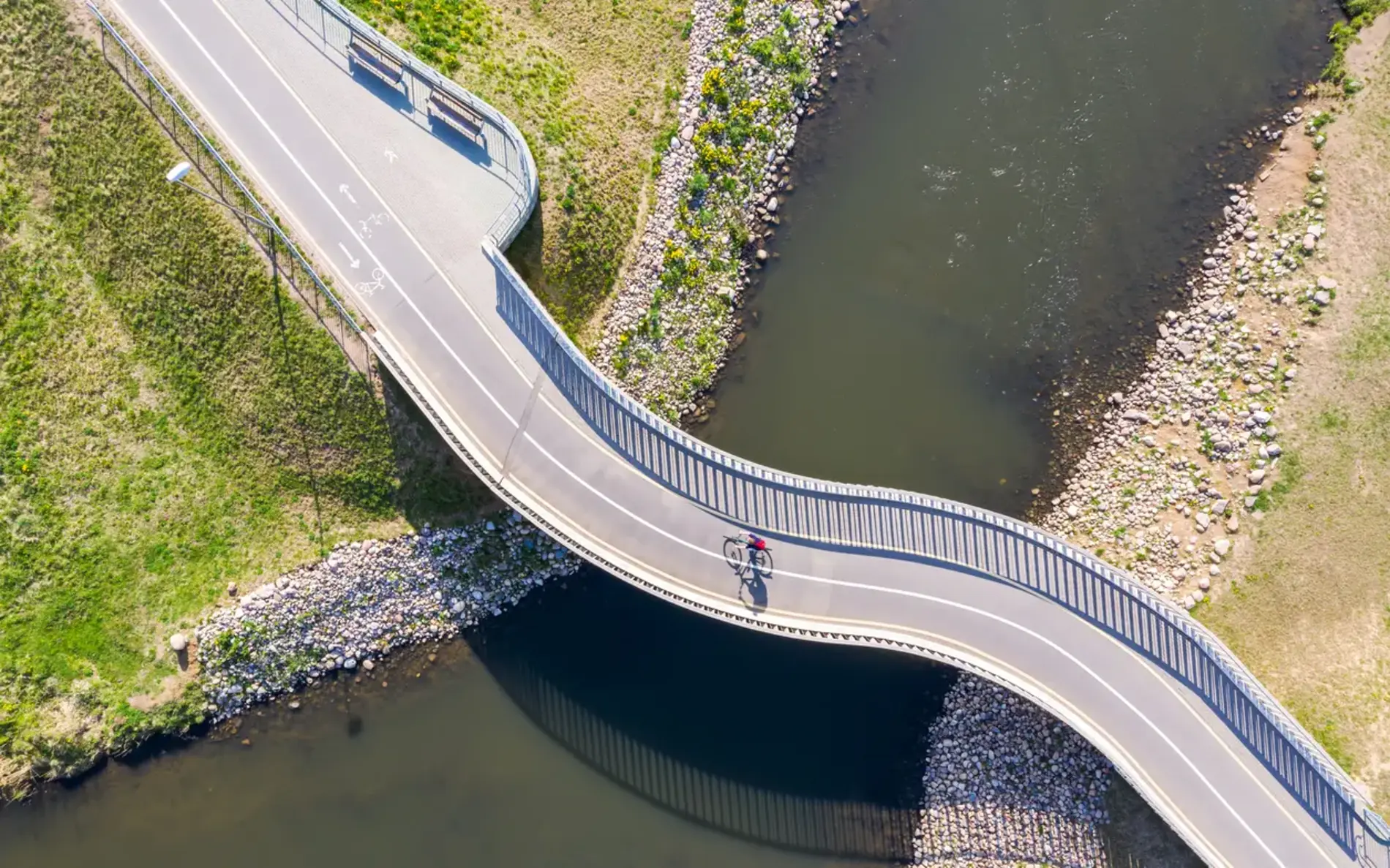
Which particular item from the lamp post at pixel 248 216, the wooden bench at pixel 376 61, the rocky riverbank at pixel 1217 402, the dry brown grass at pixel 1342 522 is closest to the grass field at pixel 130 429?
the lamp post at pixel 248 216

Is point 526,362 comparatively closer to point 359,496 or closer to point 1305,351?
point 359,496

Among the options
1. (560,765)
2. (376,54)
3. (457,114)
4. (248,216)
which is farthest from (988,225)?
(248,216)

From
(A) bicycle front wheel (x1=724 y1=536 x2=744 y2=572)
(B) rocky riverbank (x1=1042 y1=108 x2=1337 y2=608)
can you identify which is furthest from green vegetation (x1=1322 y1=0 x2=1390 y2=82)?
(A) bicycle front wheel (x1=724 y1=536 x2=744 y2=572)

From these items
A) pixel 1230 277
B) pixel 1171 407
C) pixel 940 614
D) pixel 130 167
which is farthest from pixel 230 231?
pixel 1230 277

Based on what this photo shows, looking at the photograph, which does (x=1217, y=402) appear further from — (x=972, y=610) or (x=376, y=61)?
(x=376, y=61)

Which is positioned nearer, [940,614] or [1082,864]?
[940,614]

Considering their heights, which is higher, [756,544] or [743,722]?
[756,544]

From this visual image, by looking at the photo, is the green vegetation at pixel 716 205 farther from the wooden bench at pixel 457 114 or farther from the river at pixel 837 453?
the wooden bench at pixel 457 114
